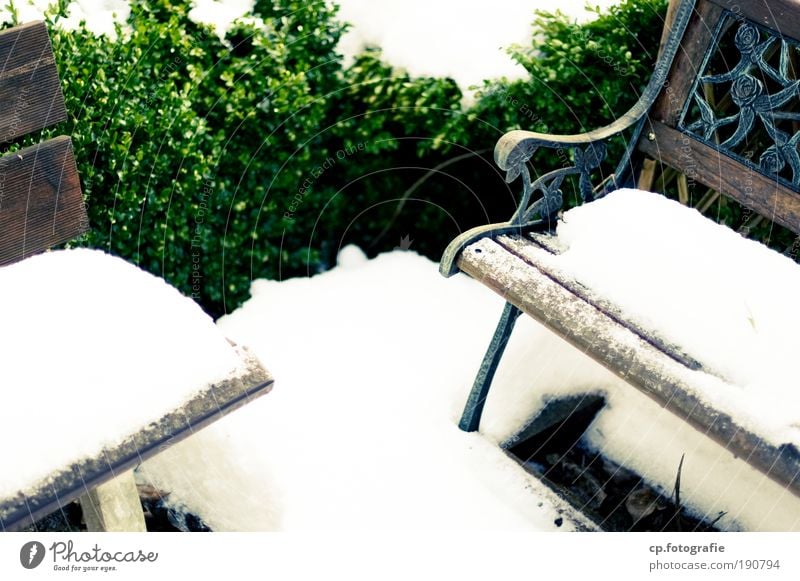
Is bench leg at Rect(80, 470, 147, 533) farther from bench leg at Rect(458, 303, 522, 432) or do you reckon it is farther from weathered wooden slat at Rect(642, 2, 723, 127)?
weathered wooden slat at Rect(642, 2, 723, 127)

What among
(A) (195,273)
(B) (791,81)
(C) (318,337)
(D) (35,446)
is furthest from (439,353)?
(D) (35,446)

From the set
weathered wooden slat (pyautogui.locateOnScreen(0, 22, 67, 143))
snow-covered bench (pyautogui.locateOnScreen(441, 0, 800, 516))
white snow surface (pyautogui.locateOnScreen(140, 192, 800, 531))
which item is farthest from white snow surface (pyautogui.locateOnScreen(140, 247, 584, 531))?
weathered wooden slat (pyautogui.locateOnScreen(0, 22, 67, 143))

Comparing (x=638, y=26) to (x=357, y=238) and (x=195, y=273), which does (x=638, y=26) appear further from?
(x=195, y=273)

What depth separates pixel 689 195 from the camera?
303 cm

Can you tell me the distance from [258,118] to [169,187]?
363mm

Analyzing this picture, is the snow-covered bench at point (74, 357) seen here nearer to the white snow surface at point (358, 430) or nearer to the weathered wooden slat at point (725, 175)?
the white snow surface at point (358, 430)

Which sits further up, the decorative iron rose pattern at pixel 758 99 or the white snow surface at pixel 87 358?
the decorative iron rose pattern at pixel 758 99

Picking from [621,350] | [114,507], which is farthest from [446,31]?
[114,507]

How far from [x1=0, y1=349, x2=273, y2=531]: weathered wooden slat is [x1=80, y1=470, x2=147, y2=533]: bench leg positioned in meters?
0.33

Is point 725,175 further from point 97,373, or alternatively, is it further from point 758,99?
point 97,373

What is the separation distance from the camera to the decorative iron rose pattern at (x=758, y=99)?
2584 millimetres

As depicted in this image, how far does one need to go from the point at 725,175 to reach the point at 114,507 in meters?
1.86

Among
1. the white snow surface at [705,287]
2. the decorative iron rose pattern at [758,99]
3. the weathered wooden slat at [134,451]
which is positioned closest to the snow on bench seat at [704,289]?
the white snow surface at [705,287]

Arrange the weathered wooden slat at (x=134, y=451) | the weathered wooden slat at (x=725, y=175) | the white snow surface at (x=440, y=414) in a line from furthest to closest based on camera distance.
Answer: the weathered wooden slat at (x=725, y=175)
the white snow surface at (x=440, y=414)
the weathered wooden slat at (x=134, y=451)
